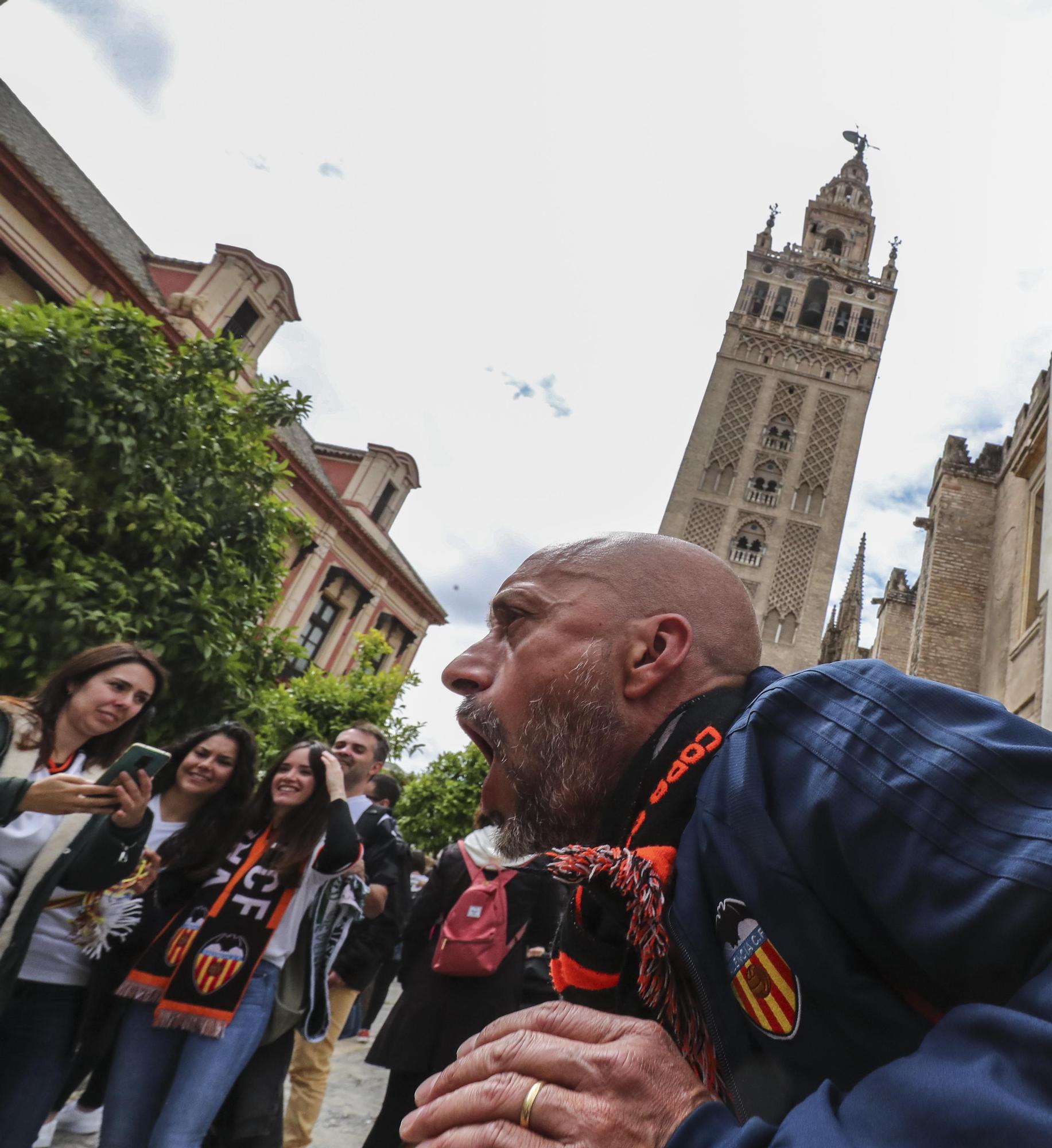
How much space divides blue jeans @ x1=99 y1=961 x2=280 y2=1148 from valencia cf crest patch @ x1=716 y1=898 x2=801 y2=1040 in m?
2.97

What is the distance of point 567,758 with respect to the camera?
1.25m

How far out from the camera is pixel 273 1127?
3.55m

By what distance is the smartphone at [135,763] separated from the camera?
9.77 ft

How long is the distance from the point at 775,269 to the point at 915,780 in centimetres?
4952

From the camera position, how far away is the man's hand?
77 cm

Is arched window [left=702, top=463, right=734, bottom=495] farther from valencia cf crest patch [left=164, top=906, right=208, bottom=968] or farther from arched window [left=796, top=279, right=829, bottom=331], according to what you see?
valencia cf crest patch [left=164, top=906, right=208, bottom=968]

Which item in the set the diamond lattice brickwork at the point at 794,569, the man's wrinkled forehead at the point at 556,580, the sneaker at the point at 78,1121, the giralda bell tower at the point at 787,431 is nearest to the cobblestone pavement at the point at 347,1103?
the sneaker at the point at 78,1121

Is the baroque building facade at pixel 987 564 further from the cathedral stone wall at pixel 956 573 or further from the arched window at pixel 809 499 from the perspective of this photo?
the arched window at pixel 809 499

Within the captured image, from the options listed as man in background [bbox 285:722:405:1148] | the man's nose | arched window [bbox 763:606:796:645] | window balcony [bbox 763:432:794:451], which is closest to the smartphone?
man in background [bbox 285:722:405:1148]

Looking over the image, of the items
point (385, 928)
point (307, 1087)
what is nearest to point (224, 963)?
point (307, 1087)

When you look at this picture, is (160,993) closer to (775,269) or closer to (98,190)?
(98,190)

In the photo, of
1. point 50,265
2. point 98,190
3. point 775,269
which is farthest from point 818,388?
point 50,265

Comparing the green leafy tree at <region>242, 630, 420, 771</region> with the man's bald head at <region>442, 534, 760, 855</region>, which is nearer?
the man's bald head at <region>442, 534, 760, 855</region>

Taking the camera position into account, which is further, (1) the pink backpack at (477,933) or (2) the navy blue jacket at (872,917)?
(1) the pink backpack at (477,933)
